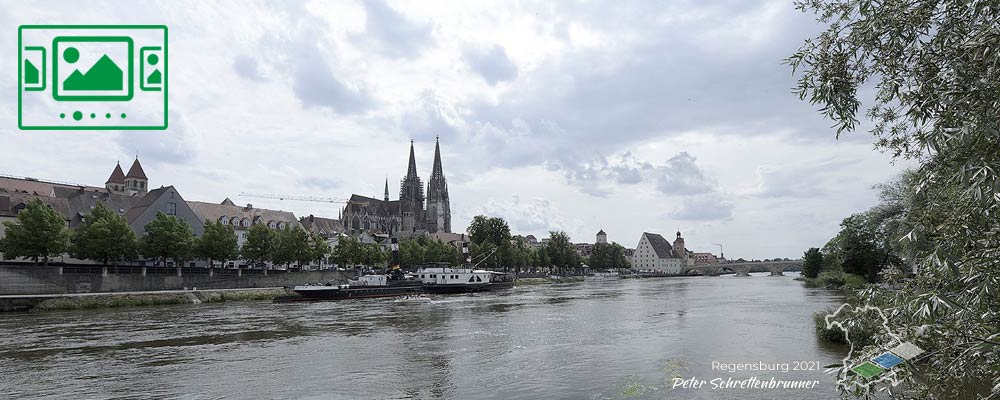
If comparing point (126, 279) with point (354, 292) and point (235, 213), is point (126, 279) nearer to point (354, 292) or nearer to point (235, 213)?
point (354, 292)

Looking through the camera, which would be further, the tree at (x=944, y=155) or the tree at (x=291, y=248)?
the tree at (x=291, y=248)

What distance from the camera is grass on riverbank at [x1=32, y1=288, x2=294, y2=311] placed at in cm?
5184

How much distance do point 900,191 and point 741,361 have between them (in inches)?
1721

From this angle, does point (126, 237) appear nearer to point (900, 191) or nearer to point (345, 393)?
point (345, 393)

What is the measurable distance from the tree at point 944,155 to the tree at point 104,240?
73559 millimetres

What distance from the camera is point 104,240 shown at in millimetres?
66438

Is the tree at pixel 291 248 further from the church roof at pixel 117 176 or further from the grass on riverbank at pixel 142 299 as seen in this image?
the church roof at pixel 117 176

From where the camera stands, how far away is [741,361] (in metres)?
22.9

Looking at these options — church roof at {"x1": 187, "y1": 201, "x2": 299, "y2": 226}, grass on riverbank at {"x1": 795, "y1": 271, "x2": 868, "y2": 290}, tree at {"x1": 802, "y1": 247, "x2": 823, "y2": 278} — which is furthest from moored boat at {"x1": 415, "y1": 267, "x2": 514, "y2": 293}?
tree at {"x1": 802, "y1": 247, "x2": 823, "y2": 278}

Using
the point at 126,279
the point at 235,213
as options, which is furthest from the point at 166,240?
the point at 235,213

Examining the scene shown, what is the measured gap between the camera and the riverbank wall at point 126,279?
55.8m

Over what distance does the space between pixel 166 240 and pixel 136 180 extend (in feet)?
241

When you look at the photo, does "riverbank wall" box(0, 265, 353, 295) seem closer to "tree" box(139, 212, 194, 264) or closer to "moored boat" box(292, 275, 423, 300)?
"tree" box(139, 212, 194, 264)

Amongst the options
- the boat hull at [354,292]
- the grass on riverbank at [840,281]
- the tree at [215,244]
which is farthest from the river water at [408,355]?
the grass on riverbank at [840,281]
